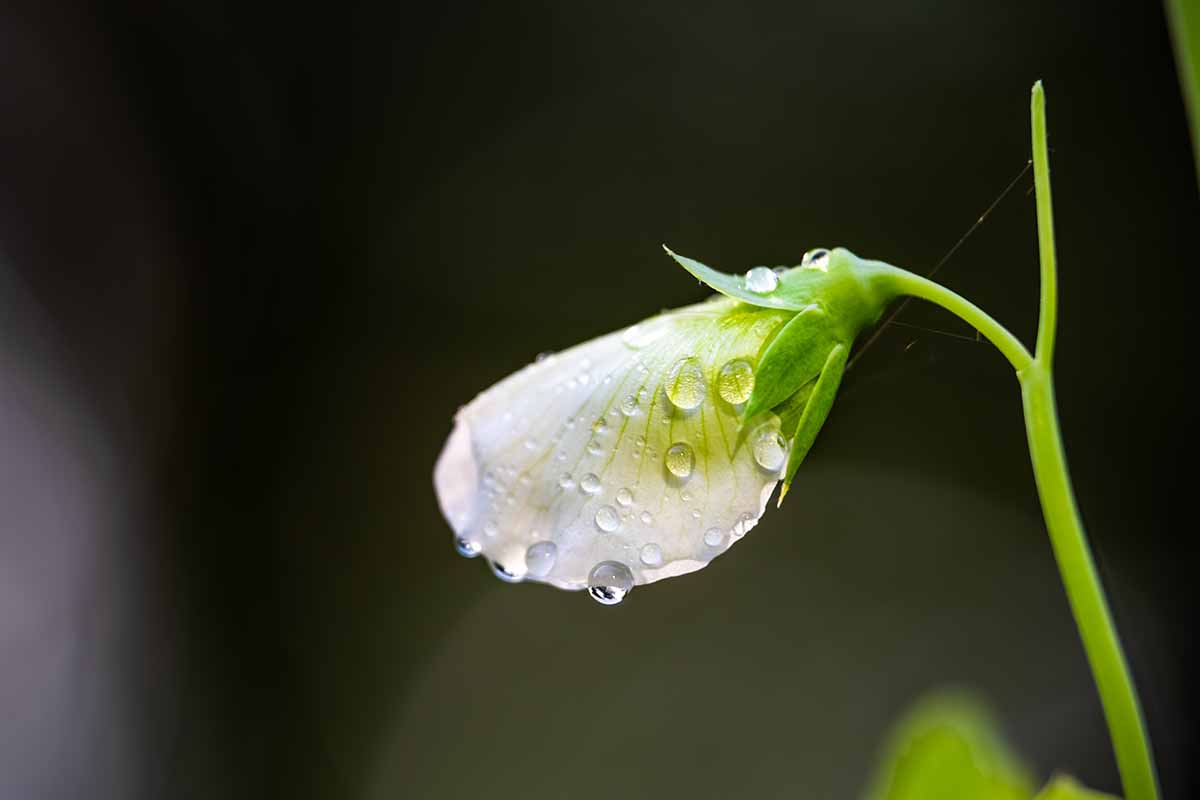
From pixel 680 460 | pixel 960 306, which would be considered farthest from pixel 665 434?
pixel 960 306

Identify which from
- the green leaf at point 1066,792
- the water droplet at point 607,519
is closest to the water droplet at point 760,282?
the water droplet at point 607,519

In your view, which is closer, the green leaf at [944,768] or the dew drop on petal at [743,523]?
the green leaf at [944,768]

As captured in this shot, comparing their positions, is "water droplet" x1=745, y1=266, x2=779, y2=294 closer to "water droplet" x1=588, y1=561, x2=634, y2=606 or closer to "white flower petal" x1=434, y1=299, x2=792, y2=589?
"white flower petal" x1=434, y1=299, x2=792, y2=589

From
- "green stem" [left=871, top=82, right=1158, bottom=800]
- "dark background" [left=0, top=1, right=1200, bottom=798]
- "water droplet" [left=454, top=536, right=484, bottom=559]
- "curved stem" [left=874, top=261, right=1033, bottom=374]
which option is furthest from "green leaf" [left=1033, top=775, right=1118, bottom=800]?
"dark background" [left=0, top=1, right=1200, bottom=798]

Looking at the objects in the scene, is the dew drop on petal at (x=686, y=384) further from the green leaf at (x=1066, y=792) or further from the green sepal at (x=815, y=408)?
the green leaf at (x=1066, y=792)

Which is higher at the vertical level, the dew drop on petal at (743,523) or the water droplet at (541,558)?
the dew drop on petal at (743,523)

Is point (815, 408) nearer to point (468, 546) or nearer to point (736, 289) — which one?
point (736, 289)
